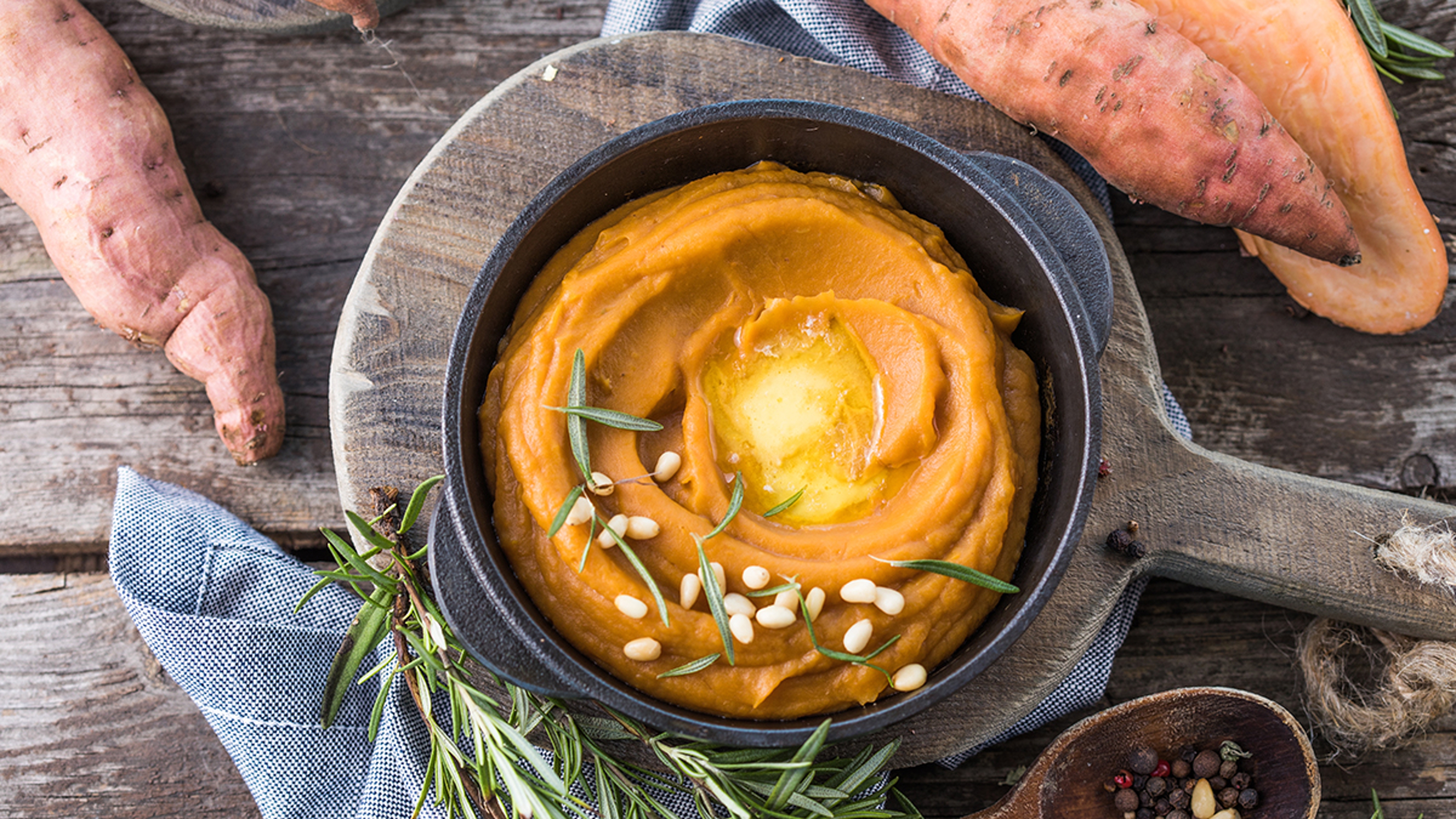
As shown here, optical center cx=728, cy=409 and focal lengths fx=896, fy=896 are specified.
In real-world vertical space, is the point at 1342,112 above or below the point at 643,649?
above

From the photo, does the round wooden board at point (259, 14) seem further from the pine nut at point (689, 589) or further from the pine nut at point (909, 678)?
the pine nut at point (909, 678)

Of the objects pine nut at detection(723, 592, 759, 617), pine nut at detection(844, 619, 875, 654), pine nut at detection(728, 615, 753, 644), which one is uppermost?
pine nut at detection(723, 592, 759, 617)

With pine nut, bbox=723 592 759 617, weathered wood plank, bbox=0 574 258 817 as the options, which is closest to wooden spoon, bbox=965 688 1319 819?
pine nut, bbox=723 592 759 617

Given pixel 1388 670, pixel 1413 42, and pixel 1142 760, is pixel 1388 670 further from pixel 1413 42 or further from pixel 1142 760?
pixel 1413 42

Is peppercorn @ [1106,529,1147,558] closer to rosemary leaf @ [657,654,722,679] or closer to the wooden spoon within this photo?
the wooden spoon

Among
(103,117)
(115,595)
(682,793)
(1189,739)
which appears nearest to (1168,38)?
(1189,739)

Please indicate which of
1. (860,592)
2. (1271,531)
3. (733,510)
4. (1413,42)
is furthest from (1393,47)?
(733,510)
